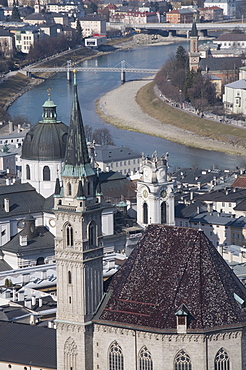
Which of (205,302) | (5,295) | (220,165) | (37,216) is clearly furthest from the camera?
(220,165)

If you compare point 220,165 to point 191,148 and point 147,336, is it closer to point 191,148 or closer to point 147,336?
point 191,148

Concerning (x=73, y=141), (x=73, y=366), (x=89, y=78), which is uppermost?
(x=73, y=141)

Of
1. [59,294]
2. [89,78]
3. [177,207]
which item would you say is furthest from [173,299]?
[89,78]

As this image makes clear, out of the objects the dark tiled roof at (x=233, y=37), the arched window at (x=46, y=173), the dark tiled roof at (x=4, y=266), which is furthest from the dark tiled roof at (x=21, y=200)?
the dark tiled roof at (x=233, y=37)

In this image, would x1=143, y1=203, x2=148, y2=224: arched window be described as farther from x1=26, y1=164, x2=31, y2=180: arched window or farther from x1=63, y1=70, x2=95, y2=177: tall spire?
x1=63, y1=70, x2=95, y2=177: tall spire

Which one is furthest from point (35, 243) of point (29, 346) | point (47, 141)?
point (29, 346)
